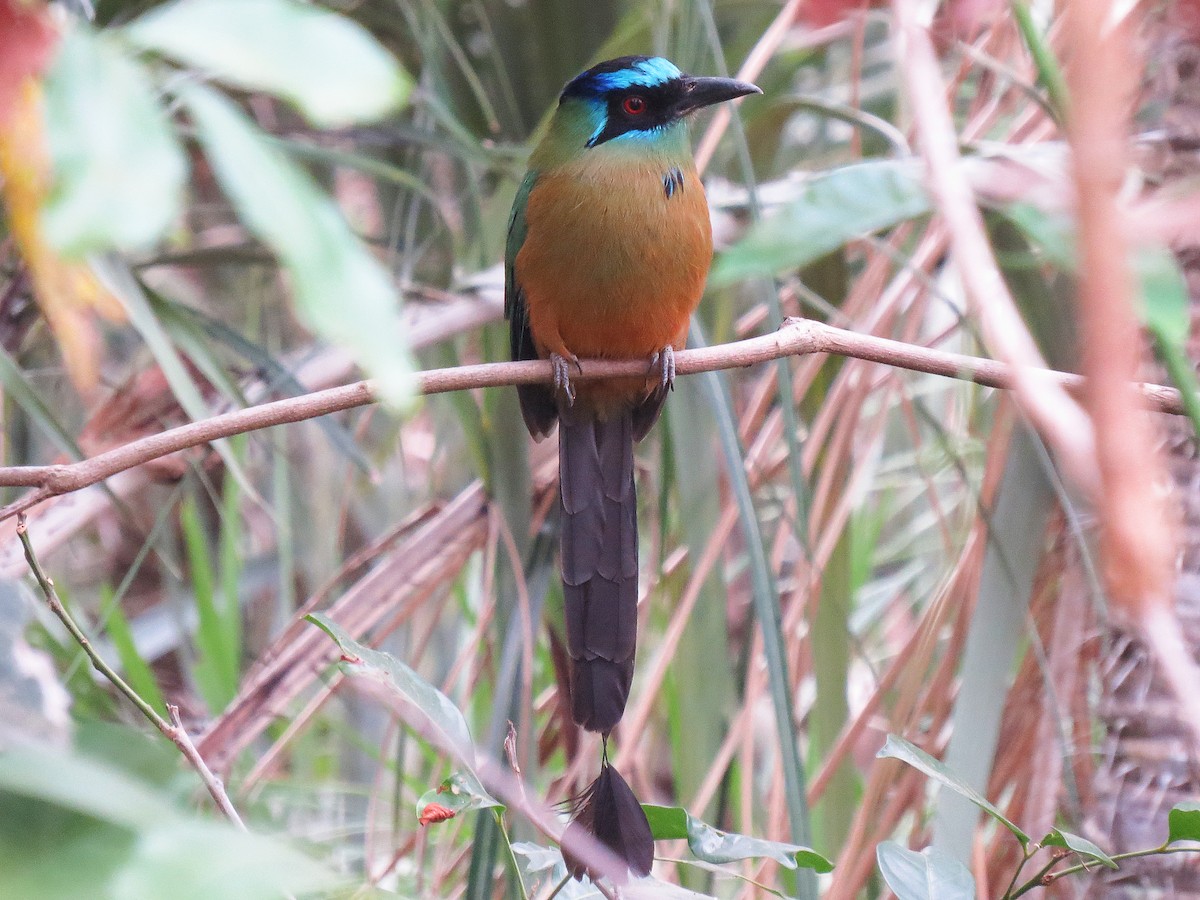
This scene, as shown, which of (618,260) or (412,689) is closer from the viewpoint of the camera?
(412,689)

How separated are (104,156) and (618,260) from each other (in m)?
1.87

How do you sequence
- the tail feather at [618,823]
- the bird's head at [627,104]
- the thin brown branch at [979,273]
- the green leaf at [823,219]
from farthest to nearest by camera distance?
the bird's head at [627,104] → the tail feather at [618,823] → the green leaf at [823,219] → the thin brown branch at [979,273]

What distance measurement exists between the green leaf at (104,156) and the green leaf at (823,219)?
0.24m

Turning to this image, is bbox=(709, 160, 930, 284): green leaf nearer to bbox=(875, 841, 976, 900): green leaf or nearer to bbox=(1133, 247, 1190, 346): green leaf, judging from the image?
bbox=(1133, 247, 1190, 346): green leaf

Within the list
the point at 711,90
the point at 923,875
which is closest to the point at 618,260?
the point at 711,90

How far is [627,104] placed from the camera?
7.86 ft

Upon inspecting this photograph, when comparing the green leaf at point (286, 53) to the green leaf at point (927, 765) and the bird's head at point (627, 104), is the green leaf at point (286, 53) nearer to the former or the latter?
the green leaf at point (927, 765)

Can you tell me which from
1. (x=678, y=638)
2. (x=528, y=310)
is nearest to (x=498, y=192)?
(x=528, y=310)

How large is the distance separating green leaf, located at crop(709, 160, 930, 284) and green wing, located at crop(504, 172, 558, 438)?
1.72 metres

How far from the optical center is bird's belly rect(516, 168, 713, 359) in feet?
7.39

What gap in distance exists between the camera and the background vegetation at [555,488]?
466mm

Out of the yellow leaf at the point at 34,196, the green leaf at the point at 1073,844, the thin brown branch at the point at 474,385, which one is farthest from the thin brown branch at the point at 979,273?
the green leaf at the point at 1073,844

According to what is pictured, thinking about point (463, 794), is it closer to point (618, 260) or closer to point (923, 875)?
point (923, 875)

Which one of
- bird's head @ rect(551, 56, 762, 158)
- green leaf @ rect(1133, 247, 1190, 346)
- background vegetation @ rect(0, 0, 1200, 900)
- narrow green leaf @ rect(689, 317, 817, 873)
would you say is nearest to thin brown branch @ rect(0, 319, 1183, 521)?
background vegetation @ rect(0, 0, 1200, 900)
